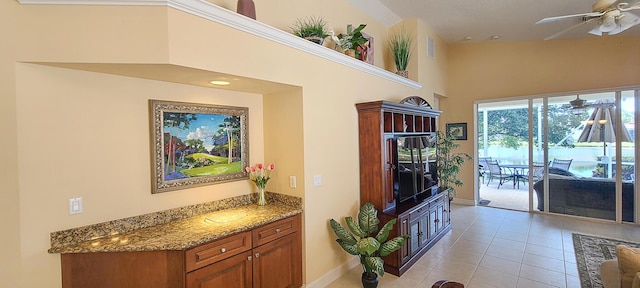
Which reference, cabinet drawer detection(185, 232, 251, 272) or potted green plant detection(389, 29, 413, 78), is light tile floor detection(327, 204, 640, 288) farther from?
potted green plant detection(389, 29, 413, 78)

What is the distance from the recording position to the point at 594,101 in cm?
486

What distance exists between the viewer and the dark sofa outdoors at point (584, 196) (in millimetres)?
4688

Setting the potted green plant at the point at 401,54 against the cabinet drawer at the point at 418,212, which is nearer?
the cabinet drawer at the point at 418,212

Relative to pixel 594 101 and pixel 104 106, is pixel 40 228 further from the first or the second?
pixel 594 101

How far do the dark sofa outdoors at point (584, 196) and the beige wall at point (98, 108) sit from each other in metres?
5.13

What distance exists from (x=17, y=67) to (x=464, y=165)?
22.5ft

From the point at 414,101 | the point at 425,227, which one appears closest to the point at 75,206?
the point at 425,227

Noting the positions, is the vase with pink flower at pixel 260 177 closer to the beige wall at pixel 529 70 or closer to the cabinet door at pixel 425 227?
the cabinet door at pixel 425 227

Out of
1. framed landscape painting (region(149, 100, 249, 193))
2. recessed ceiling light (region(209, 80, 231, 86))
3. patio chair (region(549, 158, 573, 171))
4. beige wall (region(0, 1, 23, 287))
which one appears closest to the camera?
beige wall (region(0, 1, 23, 287))

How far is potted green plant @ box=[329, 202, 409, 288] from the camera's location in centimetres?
268

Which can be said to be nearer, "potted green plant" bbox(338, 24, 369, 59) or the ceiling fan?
the ceiling fan

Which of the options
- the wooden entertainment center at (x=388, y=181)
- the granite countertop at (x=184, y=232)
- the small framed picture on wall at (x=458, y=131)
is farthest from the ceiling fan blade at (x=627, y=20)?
the granite countertop at (x=184, y=232)

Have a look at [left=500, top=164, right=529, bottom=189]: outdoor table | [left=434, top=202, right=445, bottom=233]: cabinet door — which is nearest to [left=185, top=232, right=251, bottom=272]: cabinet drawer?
[left=434, top=202, right=445, bottom=233]: cabinet door

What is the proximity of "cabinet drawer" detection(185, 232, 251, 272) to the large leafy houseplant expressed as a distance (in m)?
1.02
